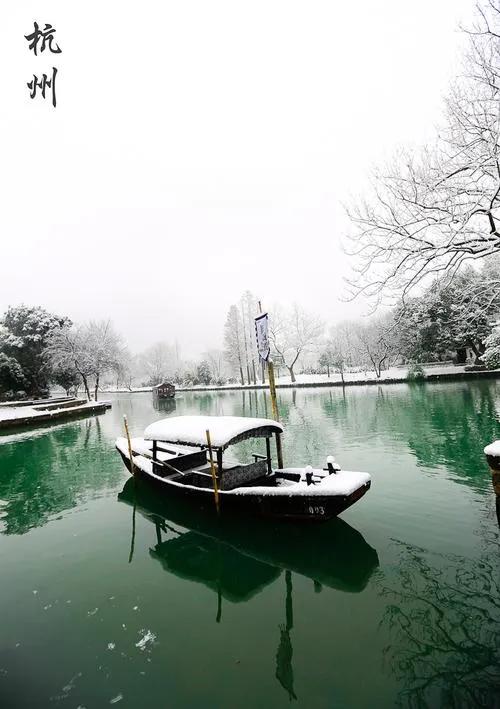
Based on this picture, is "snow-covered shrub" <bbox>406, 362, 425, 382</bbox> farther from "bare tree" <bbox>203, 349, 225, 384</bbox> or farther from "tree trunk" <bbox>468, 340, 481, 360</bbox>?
"bare tree" <bbox>203, 349, 225, 384</bbox>

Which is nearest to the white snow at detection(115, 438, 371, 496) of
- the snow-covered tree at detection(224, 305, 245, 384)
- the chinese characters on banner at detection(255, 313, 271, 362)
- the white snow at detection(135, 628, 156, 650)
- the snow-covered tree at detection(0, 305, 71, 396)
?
the white snow at detection(135, 628, 156, 650)

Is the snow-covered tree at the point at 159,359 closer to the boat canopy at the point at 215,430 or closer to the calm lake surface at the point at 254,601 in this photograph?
the boat canopy at the point at 215,430

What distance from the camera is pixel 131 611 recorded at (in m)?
5.73

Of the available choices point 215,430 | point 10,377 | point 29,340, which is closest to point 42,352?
point 29,340

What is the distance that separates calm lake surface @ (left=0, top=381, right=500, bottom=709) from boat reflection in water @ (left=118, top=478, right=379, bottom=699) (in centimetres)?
4

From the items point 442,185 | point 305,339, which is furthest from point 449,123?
point 305,339

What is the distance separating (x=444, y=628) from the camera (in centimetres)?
493

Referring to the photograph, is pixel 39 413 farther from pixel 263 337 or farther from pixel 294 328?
pixel 294 328

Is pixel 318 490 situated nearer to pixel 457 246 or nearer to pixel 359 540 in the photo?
pixel 359 540

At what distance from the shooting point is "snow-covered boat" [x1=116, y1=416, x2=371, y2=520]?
7.49m

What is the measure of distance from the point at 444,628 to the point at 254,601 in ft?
8.95

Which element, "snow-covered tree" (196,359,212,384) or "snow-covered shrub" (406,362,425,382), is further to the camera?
"snow-covered tree" (196,359,212,384)

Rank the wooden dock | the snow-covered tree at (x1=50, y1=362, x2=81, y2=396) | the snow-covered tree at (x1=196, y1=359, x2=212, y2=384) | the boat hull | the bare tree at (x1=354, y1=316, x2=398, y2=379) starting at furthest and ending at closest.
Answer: the snow-covered tree at (x1=196, y1=359, x2=212, y2=384)
the bare tree at (x1=354, y1=316, x2=398, y2=379)
the snow-covered tree at (x1=50, y1=362, x2=81, y2=396)
the wooden dock
the boat hull

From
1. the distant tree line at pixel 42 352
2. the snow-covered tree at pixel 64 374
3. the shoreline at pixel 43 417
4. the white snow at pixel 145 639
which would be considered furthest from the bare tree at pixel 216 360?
the white snow at pixel 145 639
